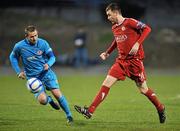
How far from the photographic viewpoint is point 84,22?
35.5 metres

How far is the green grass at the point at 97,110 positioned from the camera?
1112 centimetres

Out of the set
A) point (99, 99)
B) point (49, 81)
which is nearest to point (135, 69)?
point (99, 99)

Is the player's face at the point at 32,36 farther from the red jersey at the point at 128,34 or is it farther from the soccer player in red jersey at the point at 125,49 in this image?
the red jersey at the point at 128,34

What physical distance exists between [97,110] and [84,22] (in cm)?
2183

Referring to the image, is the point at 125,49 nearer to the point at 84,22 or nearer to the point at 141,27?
the point at 141,27

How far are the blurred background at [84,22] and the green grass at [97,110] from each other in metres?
10.1

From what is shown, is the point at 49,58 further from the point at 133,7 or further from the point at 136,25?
the point at 133,7

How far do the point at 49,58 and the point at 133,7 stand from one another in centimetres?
2348

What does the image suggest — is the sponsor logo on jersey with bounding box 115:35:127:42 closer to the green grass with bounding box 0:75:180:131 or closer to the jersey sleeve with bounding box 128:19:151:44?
the jersey sleeve with bounding box 128:19:151:44

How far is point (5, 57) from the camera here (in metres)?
30.7

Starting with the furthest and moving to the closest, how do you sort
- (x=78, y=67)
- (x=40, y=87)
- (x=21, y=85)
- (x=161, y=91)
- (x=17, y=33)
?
1. (x=17, y=33)
2. (x=78, y=67)
3. (x=21, y=85)
4. (x=161, y=91)
5. (x=40, y=87)

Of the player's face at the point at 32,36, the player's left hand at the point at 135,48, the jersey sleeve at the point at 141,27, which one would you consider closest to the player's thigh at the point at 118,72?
the player's left hand at the point at 135,48

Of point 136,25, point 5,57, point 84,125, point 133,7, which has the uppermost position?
point 133,7

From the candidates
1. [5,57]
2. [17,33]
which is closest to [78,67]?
[5,57]
